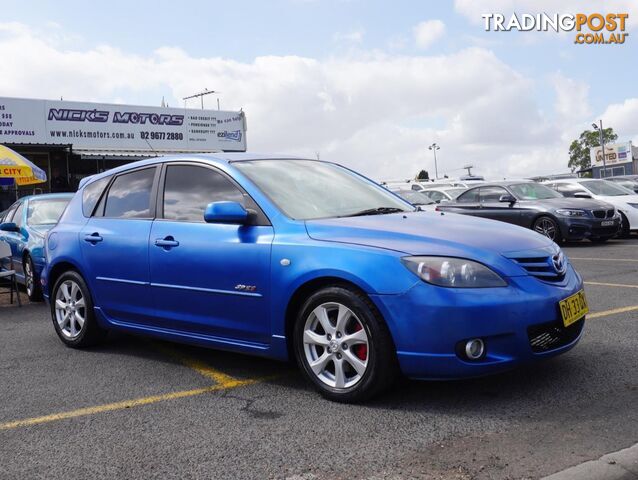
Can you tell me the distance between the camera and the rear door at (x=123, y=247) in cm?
514

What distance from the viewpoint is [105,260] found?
5430 mm

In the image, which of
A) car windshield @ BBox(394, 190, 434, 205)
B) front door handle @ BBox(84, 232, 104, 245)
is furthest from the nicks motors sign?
front door handle @ BBox(84, 232, 104, 245)

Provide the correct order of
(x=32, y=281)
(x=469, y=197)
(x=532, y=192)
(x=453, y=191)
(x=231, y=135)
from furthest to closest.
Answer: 1. (x=231, y=135)
2. (x=453, y=191)
3. (x=469, y=197)
4. (x=532, y=192)
5. (x=32, y=281)

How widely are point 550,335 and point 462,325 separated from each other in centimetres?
65

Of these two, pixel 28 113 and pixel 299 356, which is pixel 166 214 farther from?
pixel 28 113

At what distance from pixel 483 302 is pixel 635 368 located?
4.69ft

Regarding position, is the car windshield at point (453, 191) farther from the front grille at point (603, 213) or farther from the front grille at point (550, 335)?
the front grille at point (550, 335)

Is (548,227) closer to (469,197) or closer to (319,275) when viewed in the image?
(469,197)

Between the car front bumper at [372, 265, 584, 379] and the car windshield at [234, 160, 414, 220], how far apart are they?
3.29 feet

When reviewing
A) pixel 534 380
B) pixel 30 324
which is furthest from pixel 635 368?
pixel 30 324

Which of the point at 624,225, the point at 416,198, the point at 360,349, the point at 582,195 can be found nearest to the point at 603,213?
the point at 624,225

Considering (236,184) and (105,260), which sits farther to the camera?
(105,260)

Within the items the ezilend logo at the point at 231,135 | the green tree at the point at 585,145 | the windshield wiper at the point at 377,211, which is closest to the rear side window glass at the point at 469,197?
the windshield wiper at the point at 377,211

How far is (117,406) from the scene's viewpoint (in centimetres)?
420
